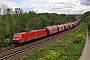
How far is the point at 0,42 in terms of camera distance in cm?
5209

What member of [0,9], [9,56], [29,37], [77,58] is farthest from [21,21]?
[77,58]

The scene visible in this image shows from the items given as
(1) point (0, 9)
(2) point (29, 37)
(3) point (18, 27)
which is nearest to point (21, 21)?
(3) point (18, 27)

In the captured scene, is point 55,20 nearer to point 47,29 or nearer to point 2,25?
point 47,29

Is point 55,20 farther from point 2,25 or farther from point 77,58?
point 77,58

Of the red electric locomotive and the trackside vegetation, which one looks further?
the red electric locomotive

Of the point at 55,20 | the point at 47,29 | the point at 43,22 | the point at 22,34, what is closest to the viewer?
the point at 22,34

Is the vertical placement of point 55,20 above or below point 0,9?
below

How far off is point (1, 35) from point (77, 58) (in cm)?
2520

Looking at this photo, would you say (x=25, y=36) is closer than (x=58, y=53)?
No

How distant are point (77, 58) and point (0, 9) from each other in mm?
30362

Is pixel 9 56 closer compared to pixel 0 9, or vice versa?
pixel 9 56

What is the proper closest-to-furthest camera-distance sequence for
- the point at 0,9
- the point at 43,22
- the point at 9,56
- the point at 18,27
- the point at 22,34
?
the point at 9,56 < the point at 22,34 < the point at 0,9 < the point at 18,27 < the point at 43,22

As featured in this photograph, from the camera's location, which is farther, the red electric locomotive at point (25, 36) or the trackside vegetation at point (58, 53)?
the red electric locomotive at point (25, 36)

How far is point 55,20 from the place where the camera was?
372 feet
